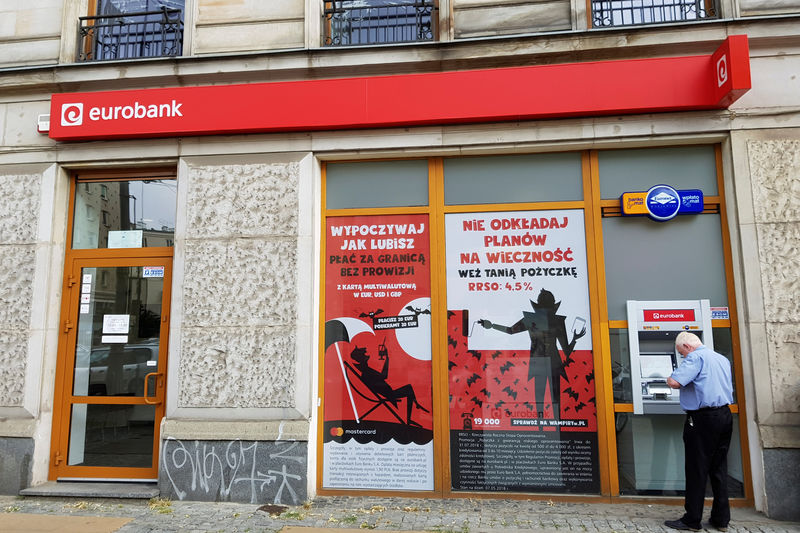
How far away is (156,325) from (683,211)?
17.6 feet

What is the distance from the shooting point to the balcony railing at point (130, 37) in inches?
229

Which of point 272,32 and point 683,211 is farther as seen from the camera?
point 272,32

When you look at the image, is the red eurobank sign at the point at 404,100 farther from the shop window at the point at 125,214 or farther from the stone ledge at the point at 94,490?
the stone ledge at the point at 94,490

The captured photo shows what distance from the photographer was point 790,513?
4430mm

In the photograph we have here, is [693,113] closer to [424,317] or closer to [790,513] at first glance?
[424,317]

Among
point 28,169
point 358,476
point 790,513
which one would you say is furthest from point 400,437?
point 28,169

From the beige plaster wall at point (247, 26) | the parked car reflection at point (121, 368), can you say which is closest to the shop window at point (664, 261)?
the beige plaster wall at point (247, 26)

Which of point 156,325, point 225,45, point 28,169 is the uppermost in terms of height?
point 225,45

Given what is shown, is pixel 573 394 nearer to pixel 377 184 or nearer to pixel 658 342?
pixel 658 342

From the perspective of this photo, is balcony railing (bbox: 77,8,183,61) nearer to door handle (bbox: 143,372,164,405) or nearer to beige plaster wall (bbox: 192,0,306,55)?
beige plaster wall (bbox: 192,0,306,55)

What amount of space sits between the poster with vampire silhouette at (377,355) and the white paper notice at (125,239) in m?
2.05

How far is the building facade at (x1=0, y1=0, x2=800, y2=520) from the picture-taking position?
16.1 feet

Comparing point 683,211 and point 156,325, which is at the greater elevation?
point 683,211

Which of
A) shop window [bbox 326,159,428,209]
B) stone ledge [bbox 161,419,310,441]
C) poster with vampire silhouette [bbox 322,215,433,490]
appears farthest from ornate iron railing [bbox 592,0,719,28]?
stone ledge [bbox 161,419,310,441]
